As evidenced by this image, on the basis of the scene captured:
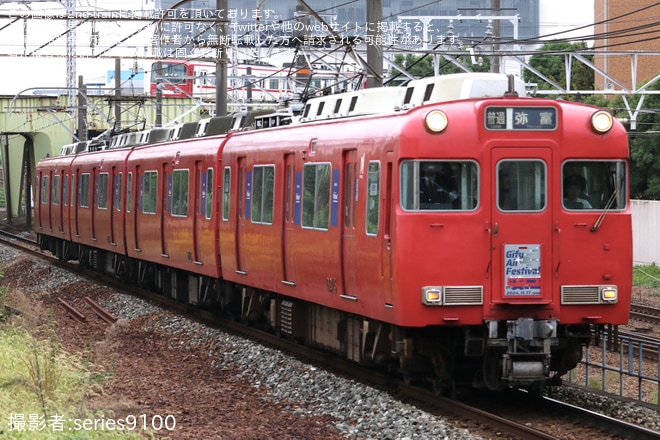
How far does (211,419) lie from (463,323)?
2330 millimetres

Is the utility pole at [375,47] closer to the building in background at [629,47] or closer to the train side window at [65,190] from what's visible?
the train side window at [65,190]

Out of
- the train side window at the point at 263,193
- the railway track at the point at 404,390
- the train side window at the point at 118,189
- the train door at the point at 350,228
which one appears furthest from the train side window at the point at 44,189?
the train door at the point at 350,228

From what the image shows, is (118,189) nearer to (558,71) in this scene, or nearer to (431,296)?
(431,296)

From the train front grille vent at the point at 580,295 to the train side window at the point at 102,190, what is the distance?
15704 mm

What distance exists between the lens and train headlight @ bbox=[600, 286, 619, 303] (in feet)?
34.8

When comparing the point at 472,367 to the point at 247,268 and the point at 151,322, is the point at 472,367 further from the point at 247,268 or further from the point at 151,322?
the point at 151,322

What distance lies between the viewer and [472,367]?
11047 mm

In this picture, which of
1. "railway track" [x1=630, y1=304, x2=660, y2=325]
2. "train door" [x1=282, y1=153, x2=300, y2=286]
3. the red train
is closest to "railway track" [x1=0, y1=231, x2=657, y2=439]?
the red train

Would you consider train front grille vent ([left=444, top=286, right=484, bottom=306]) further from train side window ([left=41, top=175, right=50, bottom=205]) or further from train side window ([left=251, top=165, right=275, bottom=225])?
train side window ([left=41, top=175, right=50, bottom=205])

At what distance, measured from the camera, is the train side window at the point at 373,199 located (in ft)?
36.1

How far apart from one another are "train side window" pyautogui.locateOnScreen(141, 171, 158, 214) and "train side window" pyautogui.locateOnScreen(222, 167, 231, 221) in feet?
13.7

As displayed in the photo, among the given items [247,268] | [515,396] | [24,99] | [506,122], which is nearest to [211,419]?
[515,396]

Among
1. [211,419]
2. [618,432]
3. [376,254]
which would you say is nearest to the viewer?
[618,432]

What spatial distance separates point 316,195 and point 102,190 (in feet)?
43.6
